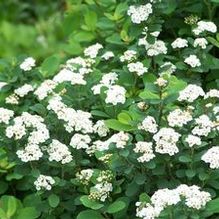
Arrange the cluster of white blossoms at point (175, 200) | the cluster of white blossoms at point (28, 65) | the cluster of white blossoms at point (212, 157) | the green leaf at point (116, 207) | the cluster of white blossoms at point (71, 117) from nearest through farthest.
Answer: the cluster of white blossoms at point (175, 200) < the cluster of white blossoms at point (212, 157) < the green leaf at point (116, 207) < the cluster of white blossoms at point (71, 117) < the cluster of white blossoms at point (28, 65)

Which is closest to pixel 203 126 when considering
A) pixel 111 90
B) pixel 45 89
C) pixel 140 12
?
pixel 111 90

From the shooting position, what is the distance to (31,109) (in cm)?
285

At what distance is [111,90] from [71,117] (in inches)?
7.4

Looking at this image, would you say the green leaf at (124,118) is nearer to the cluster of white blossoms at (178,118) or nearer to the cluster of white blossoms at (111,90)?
the cluster of white blossoms at (111,90)

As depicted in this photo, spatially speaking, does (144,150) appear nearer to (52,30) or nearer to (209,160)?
(209,160)

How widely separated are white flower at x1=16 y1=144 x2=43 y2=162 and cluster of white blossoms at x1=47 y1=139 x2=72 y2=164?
4 cm

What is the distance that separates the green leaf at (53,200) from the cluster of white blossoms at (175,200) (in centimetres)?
39

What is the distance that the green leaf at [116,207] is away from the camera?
2.44m

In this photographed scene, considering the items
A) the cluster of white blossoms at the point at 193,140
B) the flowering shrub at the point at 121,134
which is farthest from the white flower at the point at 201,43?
the cluster of white blossoms at the point at 193,140

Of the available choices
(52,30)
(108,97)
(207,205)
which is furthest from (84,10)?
(52,30)

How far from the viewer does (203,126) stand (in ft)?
8.00

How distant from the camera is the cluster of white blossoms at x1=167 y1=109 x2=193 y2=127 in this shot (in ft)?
8.02

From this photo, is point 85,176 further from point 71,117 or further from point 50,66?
point 50,66

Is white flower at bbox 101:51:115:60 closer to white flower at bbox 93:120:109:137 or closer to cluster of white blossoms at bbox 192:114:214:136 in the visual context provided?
white flower at bbox 93:120:109:137
